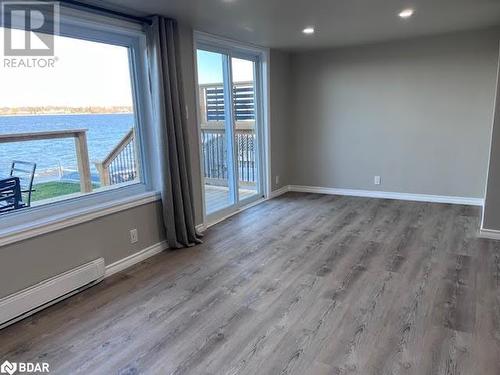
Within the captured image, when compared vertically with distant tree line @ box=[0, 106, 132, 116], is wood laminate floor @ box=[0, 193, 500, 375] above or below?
below

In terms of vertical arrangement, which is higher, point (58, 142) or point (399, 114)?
point (399, 114)

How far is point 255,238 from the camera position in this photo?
12.8 ft

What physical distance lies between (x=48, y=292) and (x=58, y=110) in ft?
4.52

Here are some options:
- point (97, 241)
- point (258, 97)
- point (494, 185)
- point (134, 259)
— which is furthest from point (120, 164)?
point (494, 185)

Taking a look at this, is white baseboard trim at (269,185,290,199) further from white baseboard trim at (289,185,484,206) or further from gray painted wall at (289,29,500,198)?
gray painted wall at (289,29,500,198)

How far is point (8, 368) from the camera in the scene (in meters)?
→ 2.00

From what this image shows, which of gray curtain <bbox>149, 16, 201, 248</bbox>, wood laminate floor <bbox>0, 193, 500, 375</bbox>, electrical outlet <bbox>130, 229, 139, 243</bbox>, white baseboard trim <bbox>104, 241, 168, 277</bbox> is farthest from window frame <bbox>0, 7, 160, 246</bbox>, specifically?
wood laminate floor <bbox>0, 193, 500, 375</bbox>

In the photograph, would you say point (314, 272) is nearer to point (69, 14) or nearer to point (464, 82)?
point (69, 14)

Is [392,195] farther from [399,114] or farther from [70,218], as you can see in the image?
[70,218]

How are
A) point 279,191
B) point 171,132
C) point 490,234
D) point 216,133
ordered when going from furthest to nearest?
1. point 279,191
2. point 216,133
3. point 490,234
4. point 171,132

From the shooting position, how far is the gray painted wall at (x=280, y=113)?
5449mm

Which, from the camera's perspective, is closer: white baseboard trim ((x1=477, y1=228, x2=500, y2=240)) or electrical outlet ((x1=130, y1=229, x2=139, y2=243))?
electrical outlet ((x1=130, y1=229, x2=139, y2=243))

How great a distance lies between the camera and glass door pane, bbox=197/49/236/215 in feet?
14.5

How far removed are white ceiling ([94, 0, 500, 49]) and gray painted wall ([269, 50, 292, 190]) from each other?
2.60 ft
